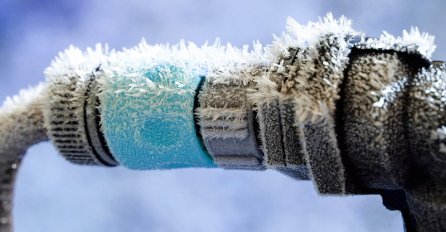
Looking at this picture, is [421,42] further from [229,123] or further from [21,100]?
[21,100]

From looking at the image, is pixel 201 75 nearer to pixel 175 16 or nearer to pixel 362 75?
pixel 362 75

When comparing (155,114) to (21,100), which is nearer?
(155,114)

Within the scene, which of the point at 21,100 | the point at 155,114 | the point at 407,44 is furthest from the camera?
the point at 21,100

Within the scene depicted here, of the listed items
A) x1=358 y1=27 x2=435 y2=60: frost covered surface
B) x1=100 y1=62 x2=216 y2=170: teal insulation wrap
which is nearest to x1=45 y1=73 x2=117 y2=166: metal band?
x1=100 y1=62 x2=216 y2=170: teal insulation wrap

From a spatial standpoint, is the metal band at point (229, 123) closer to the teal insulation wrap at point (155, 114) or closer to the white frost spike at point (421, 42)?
the teal insulation wrap at point (155, 114)

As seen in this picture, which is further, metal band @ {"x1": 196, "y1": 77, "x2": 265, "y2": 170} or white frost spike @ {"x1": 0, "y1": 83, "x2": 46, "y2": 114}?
white frost spike @ {"x1": 0, "y1": 83, "x2": 46, "y2": 114}

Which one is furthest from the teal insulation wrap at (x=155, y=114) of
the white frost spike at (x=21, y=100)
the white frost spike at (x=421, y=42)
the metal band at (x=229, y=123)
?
the white frost spike at (x=421, y=42)

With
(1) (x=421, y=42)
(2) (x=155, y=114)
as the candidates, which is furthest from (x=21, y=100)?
(1) (x=421, y=42)

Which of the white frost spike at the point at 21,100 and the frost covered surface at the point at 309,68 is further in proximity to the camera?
the white frost spike at the point at 21,100

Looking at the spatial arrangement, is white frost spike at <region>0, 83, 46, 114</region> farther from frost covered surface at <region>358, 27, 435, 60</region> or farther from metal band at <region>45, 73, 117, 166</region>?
frost covered surface at <region>358, 27, 435, 60</region>
